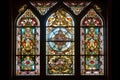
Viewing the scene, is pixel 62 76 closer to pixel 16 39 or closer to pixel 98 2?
pixel 16 39

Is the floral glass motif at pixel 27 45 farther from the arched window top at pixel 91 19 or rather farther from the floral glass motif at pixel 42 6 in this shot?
the arched window top at pixel 91 19

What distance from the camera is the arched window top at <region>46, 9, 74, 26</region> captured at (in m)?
4.93

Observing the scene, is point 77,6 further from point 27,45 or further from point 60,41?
point 27,45

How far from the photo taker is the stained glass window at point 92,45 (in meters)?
4.84

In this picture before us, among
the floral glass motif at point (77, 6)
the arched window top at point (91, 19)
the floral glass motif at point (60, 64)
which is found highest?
the floral glass motif at point (77, 6)

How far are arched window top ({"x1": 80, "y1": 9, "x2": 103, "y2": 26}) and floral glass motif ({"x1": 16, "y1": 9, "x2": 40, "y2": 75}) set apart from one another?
2.06 ft

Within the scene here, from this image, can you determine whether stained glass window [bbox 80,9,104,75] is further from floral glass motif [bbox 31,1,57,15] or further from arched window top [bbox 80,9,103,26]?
floral glass motif [bbox 31,1,57,15]

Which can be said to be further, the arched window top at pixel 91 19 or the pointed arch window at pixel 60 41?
the arched window top at pixel 91 19

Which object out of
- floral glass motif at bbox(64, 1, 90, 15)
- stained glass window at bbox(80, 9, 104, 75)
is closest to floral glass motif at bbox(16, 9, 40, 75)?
floral glass motif at bbox(64, 1, 90, 15)

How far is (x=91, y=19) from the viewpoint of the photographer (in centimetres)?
494

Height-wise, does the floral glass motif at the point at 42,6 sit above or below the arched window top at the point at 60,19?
above

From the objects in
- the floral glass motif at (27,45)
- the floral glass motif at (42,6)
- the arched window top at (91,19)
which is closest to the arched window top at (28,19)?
the floral glass motif at (27,45)

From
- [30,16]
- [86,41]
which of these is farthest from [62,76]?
[30,16]

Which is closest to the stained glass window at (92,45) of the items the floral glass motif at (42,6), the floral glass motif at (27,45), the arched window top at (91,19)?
the arched window top at (91,19)
